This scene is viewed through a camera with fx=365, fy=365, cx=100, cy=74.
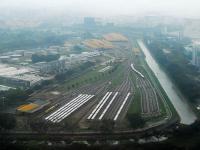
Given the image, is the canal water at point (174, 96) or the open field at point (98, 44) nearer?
the canal water at point (174, 96)

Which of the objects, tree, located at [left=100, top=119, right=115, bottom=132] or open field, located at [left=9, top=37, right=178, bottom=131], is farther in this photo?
open field, located at [left=9, top=37, right=178, bottom=131]

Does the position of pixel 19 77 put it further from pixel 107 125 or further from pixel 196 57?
pixel 196 57

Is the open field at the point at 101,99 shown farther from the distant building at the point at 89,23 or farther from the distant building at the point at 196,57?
the distant building at the point at 89,23

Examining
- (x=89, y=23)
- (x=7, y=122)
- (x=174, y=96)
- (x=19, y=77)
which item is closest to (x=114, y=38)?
(x=89, y=23)

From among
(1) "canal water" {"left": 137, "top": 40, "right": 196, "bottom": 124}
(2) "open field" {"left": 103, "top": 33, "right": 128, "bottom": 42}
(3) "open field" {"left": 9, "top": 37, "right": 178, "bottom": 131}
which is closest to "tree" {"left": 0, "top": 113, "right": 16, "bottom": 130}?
(3) "open field" {"left": 9, "top": 37, "right": 178, "bottom": 131}

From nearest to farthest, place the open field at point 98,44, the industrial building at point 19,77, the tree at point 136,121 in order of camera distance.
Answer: the tree at point 136,121 < the industrial building at point 19,77 < the open field at point 98,44

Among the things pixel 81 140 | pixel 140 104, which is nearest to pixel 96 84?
pixel 140 104

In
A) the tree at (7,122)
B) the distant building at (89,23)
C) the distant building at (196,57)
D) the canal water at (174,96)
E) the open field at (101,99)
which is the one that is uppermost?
the distant building at (89,23)

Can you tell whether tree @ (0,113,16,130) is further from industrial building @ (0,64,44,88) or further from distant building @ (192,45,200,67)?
distant building @ (192,45,200,67)

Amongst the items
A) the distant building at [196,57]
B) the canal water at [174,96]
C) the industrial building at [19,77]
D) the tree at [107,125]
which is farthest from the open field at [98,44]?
the tree at [107,125]
